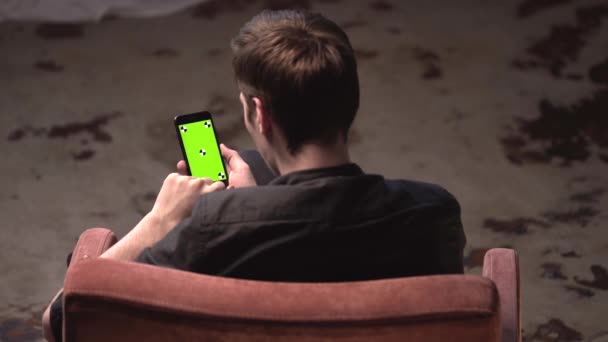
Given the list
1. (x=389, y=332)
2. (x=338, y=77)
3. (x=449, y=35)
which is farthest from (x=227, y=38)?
(x=389, y=332)

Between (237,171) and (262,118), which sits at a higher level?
(262,118)

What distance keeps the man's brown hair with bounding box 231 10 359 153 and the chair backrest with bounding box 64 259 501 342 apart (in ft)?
0.87

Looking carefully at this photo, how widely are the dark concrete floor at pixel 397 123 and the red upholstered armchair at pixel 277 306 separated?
121 cm

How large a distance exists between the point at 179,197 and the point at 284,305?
361mm

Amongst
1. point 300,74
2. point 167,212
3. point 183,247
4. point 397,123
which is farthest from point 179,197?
point 397,123

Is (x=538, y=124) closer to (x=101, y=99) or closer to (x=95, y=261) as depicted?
(x=101, y=99)

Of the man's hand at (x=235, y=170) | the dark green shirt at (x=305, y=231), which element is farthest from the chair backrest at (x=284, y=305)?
the man's hand at (x=235, y=170)

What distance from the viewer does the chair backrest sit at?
3.78 feet

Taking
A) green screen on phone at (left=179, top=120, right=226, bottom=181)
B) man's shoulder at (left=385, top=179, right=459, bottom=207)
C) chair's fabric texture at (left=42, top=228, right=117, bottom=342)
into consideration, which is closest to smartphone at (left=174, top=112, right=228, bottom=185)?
green screen on phone at (left=179, top=120, right=226, bottom=181)

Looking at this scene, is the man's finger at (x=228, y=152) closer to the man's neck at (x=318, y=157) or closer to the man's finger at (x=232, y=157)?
the man's finger at (x=232, y=157)

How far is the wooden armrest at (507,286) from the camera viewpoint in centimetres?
151

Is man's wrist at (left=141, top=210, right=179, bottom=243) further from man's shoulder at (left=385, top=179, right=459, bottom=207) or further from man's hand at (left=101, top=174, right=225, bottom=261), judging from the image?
man's shoulder at (left=385, top=179, right=459, bottom=207)

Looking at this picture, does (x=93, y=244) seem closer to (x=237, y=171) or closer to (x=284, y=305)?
(x=237, y=171)

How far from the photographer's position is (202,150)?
5.59 ft
